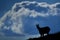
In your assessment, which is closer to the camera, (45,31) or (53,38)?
(53,38)

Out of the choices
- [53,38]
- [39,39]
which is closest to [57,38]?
[53,38]

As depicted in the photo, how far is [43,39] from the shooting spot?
8211mm

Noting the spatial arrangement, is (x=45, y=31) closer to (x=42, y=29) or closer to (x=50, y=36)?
(x=42, y=29)

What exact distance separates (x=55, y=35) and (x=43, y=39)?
2.31 ft

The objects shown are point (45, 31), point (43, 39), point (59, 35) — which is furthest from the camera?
point (45, 31)

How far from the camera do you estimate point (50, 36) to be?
7918mm

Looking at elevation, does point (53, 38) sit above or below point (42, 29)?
below

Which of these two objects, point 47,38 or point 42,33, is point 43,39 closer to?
point 47,38

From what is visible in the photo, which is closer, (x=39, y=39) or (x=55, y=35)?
(x=55, y=35)

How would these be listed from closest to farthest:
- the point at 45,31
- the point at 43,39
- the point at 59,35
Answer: the point at 59,35 < the point at 43,39 < the point at 45,31

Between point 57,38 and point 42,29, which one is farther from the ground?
point 42,29

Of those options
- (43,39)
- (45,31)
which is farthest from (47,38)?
(45,31)

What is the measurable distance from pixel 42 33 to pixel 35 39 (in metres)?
0.71

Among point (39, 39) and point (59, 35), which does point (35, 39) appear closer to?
point (39, 39)
